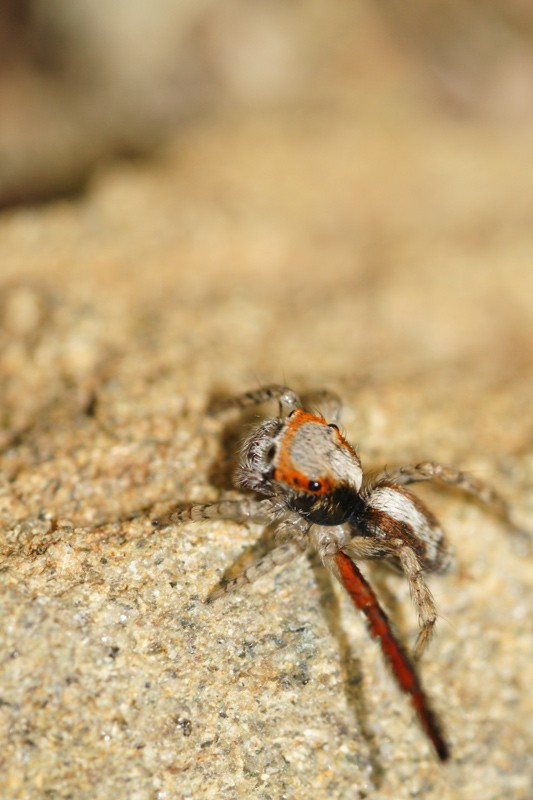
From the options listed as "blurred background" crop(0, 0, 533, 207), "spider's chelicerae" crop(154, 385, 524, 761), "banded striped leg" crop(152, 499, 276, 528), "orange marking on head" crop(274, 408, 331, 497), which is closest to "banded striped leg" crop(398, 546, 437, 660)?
"spider's chelicerae" crop(154, 385, 524, 761)

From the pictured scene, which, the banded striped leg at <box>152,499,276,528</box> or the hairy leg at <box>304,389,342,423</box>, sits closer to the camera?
the banded striped leg at <box>152,499,276,528</box>

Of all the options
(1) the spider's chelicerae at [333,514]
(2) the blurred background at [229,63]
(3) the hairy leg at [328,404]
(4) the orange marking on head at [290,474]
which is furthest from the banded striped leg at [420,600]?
(2) the blurred background at [229,63]

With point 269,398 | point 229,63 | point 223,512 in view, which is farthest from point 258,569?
point 229,63

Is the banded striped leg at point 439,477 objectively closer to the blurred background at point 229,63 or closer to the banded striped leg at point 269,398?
the banded striped leg at point 269,398

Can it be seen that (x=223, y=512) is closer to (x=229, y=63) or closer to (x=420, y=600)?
(x=420, y=600)

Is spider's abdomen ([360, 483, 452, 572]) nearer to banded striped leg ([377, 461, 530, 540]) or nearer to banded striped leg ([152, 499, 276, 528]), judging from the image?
banded striped leg ([377, 461, 530, 540])
